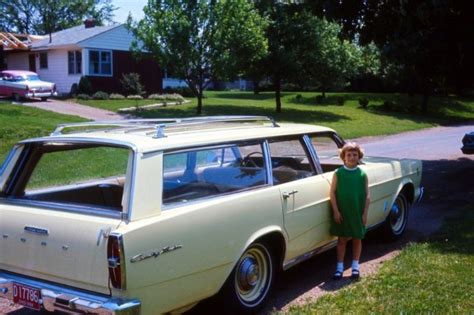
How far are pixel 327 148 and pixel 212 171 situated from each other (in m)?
2.25

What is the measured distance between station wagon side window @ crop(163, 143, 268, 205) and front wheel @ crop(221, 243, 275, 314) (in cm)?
55

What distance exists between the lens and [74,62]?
3519 centimetres

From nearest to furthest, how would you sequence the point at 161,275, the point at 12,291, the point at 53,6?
the point at 161,275 < the point at 12,291 < the point at 53,6

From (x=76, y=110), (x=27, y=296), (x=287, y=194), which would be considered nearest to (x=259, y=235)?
(x=287, y=194)

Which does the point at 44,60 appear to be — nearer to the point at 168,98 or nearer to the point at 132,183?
the point at 168,98

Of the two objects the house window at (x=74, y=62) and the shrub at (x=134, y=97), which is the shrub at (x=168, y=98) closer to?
the shrub at (x=134, y=97)

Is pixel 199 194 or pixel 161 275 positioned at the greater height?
pixel 199 194

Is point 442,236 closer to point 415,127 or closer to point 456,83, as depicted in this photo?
point 456,83

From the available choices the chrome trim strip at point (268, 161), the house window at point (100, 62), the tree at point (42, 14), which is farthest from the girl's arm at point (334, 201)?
the tree at point (42, 14)

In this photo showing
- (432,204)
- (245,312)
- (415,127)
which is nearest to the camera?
(245,312)

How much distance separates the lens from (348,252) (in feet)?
21.3

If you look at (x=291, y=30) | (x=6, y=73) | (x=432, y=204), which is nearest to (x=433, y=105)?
(x=291, y=30)

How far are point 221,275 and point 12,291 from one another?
1.50 m

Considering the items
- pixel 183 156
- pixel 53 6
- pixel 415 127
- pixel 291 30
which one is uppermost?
pixel 53 6
